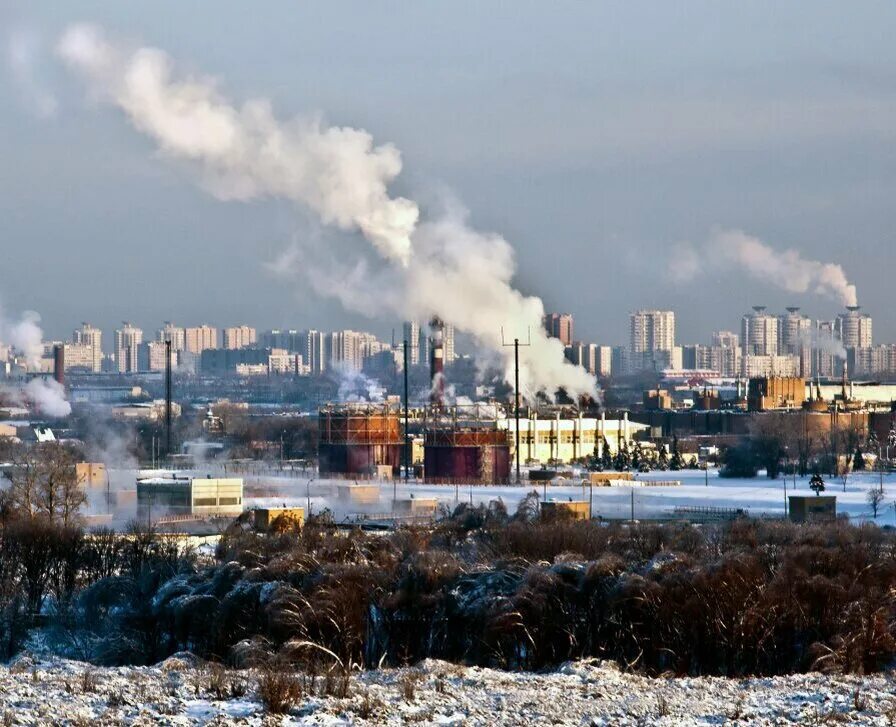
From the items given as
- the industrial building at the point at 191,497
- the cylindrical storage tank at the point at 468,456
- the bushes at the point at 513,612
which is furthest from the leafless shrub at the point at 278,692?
the cylindrical storage tank at the point at 468,456

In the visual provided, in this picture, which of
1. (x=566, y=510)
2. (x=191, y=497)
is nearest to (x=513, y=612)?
(x=566, y=510)

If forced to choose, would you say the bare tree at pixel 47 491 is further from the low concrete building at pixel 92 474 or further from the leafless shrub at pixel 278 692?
the leafless shrub at pixel 278 692

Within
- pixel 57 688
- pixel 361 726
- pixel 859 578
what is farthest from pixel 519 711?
pixel 859 578

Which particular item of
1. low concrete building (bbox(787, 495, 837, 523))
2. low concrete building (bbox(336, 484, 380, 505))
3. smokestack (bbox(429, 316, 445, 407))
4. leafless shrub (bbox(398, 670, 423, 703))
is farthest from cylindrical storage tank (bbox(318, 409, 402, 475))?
leafless shrub (bbox(398, 670, 423, 703))

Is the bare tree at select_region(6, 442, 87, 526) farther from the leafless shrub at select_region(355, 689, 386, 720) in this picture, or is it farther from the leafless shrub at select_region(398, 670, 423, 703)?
the leafless shrub at select_region(355, 689, 386, 720)

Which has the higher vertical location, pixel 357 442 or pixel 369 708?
pixel 357 442

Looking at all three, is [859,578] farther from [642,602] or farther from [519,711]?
[519,711]

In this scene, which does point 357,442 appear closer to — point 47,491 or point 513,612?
point 47,491

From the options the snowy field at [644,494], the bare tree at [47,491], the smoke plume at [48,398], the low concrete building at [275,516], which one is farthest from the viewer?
the smoke plume at [48,398]
